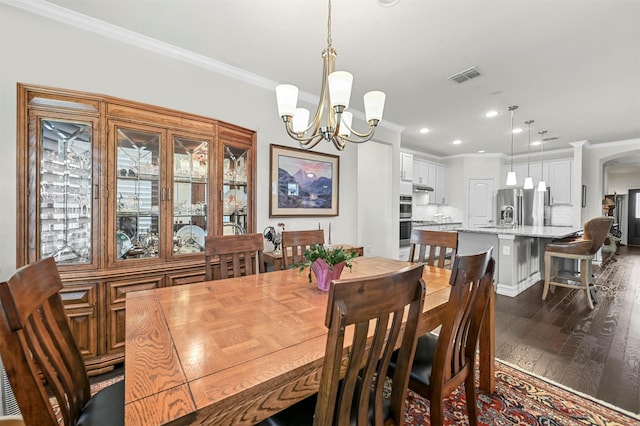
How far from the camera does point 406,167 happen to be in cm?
617

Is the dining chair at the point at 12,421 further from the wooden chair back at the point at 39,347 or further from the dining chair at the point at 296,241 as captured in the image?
the dining chair at the point at 296,241

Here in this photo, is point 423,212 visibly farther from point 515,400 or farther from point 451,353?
point 451,353

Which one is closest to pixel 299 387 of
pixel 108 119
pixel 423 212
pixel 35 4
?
pixel 108 119

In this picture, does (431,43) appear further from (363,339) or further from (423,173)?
(423,173)

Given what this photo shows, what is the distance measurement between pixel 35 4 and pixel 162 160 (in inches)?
50.3

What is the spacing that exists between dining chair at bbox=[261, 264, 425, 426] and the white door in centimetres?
719

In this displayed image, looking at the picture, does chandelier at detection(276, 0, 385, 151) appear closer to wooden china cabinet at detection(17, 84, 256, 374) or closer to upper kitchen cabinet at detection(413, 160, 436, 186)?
wooden china cabinet at detection(17, 84, 256, 374)

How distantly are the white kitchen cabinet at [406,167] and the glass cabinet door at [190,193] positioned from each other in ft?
14.4

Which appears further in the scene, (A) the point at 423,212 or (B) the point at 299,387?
(A) the point at 423,212

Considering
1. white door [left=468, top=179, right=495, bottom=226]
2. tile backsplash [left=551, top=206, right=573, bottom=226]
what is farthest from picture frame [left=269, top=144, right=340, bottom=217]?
tile backsplash [left=551, top=206, right=573, bottom=226]

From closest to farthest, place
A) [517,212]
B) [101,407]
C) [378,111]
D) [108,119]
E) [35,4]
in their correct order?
[101,407], [378,111], [35,4], [108,119], [517,212]

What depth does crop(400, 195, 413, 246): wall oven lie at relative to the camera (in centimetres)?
→ 567

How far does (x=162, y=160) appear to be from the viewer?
2.42 meters

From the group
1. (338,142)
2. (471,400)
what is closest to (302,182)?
(338,142)
